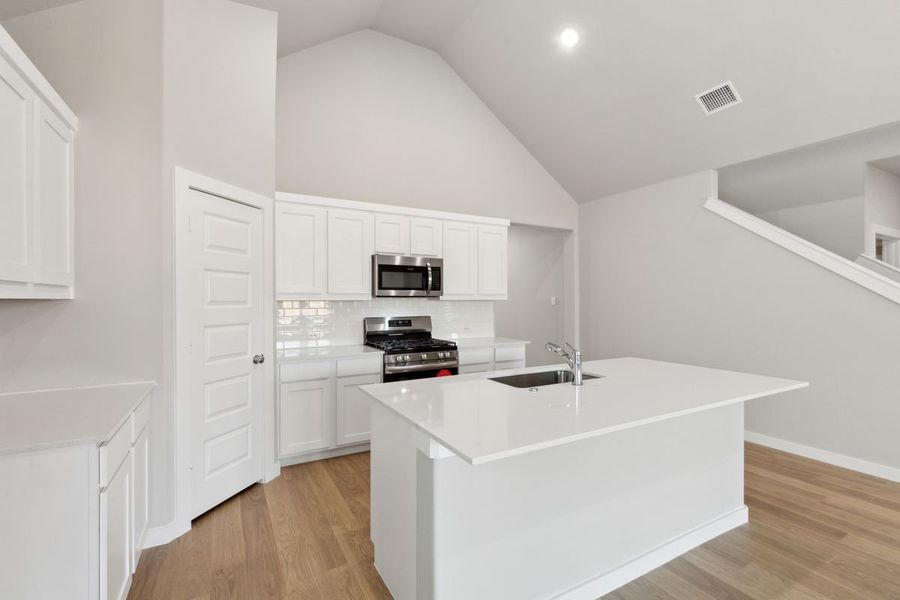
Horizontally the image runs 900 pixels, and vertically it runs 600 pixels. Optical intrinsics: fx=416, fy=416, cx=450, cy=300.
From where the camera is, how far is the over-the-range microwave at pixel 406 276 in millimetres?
3961

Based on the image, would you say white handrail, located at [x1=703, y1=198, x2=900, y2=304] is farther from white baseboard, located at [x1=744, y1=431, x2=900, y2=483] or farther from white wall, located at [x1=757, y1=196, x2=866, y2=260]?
white wall, located at [x1=757, y1=196, x2=866, y2=260]

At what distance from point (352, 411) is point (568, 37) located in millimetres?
3965

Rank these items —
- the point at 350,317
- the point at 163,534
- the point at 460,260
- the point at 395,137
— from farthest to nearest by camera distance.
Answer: the point at 395,137 → the point at 460,260 → the point at 350,317 → the point at 163,534

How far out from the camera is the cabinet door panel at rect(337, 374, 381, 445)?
3492 millimetres

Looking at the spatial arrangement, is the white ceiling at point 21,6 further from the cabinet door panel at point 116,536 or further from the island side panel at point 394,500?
the island side panel at point 394,500

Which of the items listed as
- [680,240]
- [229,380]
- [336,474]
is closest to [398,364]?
[336,474]

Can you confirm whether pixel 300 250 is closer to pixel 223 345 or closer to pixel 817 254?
pixel 223 345

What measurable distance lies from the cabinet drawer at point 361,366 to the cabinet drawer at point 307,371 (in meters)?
0.09

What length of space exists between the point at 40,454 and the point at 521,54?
4821 mm

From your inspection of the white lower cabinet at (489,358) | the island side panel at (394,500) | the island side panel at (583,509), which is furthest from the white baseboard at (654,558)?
the white lower cabinet at (489,358)

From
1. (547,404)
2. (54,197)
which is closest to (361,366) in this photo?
(547,404)

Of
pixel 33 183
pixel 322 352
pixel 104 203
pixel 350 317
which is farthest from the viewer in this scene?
pixel 350 317

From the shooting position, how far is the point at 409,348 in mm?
3809

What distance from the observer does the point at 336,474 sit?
324 cm
